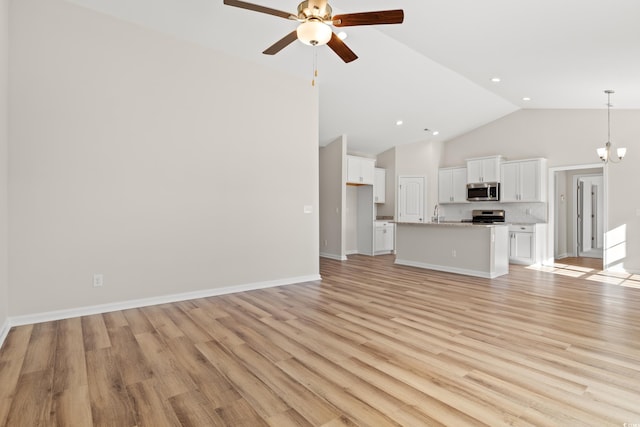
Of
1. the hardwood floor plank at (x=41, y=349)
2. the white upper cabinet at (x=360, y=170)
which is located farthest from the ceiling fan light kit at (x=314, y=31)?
the white upper cabinet at (x=360, y=170)

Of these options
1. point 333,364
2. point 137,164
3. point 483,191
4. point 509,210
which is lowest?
point 333,364

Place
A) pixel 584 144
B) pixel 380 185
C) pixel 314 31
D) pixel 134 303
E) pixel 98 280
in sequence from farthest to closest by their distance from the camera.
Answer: pixel 380 185, pixel 584 144, pixel 134 303, pixel 98 280, pixel 314 31

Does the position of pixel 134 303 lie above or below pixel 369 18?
below

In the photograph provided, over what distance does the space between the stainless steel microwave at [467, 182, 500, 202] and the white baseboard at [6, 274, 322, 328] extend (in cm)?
525

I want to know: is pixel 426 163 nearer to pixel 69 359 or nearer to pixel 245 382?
pixel 245 382

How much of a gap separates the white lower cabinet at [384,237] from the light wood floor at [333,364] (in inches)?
175

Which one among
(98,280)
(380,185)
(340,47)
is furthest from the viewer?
(380,185)

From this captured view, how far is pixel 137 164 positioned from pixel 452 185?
7413 millimetres

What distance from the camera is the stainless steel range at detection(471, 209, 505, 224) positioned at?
7.89 metres

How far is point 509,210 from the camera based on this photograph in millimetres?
8133

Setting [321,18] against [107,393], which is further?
[321,18]

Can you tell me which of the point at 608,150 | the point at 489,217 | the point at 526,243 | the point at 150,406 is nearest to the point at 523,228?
the point at 526,243

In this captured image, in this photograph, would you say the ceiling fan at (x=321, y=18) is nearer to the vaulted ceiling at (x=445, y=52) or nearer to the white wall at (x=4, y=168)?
the vaulted ceiling at (x=445, y=52)

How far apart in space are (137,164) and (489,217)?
7.34 meters
